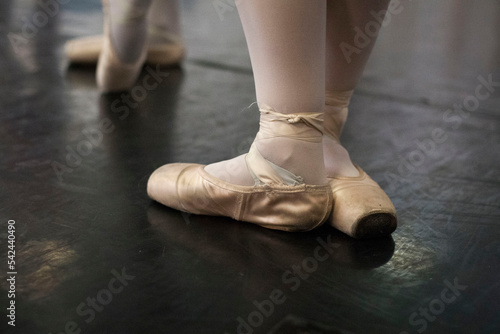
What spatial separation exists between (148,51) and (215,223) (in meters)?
1.17

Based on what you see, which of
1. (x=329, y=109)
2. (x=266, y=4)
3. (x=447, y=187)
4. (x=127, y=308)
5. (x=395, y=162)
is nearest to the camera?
(x=127, y=308)

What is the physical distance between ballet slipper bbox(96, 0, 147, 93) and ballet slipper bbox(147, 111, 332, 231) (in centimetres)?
78

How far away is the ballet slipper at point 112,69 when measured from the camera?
1771 millimetres

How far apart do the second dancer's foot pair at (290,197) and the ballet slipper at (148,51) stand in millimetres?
1113

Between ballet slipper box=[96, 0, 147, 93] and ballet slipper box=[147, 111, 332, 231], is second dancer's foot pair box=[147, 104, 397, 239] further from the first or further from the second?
ballet slipper box=[96, 0, 147, 93]

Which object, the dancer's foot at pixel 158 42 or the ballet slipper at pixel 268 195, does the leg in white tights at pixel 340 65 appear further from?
the dancer's foot at pixel 158 42

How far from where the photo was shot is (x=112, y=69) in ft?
5.86

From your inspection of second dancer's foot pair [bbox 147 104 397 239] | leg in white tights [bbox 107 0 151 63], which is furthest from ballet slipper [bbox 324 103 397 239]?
leg in white tights [bbox 107 0 151 63]

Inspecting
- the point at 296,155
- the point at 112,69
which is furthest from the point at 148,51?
the point at 296,155

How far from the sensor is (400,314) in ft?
2.75

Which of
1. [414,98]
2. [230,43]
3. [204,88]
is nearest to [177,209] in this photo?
[204,88]

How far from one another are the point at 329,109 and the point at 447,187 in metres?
0.30

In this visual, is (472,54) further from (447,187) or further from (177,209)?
(177,209)

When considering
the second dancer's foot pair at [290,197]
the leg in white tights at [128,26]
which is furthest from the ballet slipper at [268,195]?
the leg in white tights at [128,26]
